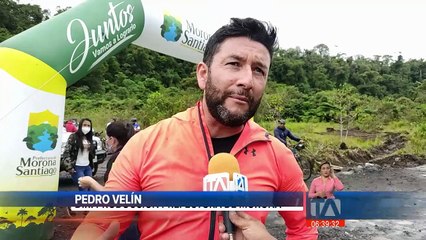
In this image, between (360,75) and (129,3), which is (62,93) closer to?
(129,3)

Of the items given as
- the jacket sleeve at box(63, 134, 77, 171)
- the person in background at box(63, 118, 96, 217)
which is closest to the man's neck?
the person in background at box(63, 118, 96, 217)

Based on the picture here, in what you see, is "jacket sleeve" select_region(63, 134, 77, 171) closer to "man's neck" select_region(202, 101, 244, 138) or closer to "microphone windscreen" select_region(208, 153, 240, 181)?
"man's neck" select_region(202, 101, 244, 138)

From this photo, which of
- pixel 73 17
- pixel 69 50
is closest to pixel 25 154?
pixel 69 50

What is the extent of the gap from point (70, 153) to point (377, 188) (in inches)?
290

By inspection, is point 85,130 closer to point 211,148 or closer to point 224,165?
point 211,148

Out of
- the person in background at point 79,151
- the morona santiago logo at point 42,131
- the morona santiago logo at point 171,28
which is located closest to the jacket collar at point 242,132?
the morona santiago logo at point 42,131

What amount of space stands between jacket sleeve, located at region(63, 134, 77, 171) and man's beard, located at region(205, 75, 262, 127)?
15.2 ft

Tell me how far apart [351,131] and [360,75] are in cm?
2136

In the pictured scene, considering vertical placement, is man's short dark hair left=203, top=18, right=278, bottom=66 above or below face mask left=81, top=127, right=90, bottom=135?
below

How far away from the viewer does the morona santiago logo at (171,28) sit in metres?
5.57

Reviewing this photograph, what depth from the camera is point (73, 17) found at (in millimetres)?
4117

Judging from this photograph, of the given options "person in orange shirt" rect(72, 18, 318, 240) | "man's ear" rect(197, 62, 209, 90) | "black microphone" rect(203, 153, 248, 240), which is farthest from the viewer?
"man's ear" rect(197, 62, 209, 90)

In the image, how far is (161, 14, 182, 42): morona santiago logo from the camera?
18.3 ft

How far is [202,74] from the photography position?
4.78ft
